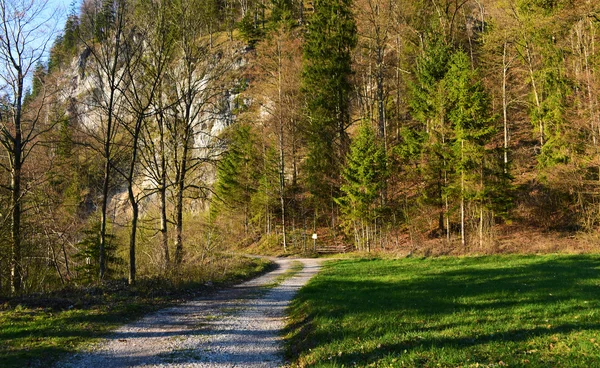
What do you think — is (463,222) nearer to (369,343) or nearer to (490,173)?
(490,173)

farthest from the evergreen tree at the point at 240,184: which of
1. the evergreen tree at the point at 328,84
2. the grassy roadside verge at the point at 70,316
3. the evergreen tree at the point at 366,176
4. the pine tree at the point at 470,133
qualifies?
the grassy roadside verge at the point at 70,316

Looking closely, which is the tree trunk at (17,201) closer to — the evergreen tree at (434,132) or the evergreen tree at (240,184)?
the evergreen tree at (434,132)

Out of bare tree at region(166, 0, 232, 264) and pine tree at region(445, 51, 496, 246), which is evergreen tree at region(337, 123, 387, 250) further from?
bare tree at region(166, 0, 232, 264)

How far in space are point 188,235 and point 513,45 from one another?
30779 mm

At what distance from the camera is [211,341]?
670 cm

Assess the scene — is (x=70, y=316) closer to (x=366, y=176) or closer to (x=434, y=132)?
(x=366, y=176)

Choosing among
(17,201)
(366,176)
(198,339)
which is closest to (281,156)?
(366,176)

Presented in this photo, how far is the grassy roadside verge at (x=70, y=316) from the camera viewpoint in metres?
5.83

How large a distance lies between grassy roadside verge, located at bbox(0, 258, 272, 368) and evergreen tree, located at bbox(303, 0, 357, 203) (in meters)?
22.2

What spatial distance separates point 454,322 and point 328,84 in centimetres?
2698

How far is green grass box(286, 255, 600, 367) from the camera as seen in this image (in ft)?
16.4

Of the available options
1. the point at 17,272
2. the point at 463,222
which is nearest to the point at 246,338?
the point at 17,272

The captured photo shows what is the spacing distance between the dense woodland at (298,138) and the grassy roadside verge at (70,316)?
55.3 inches

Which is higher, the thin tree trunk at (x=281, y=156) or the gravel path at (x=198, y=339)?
the thin tree trunk at (x=281, y=156)
